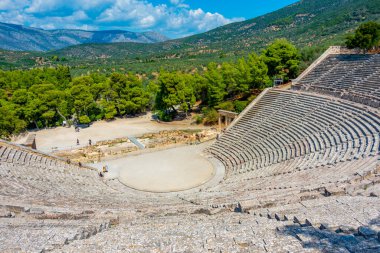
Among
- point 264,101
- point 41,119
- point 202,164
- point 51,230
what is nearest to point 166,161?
point 202,164

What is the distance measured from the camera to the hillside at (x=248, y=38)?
86.5 m

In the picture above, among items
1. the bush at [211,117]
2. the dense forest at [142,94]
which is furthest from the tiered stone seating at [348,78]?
the bush at [211,117]

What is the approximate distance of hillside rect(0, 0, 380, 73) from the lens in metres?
86.5

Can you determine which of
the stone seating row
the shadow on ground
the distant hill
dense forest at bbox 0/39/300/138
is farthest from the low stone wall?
the distant hill

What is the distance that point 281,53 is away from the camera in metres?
38.0

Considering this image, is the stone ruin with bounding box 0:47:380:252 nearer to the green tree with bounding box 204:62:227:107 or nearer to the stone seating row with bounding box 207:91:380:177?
the stone seating row with bounding box 207:91:380:177

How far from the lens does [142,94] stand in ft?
142

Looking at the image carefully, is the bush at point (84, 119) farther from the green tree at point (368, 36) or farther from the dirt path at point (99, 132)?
the green tree at point (368, 36)

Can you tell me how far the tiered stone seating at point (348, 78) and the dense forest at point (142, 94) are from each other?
555 cm

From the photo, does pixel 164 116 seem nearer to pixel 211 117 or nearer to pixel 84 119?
pixel 211 117

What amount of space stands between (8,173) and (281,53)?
33.1 meters

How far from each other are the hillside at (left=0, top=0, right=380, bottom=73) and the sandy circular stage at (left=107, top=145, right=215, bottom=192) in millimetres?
28945

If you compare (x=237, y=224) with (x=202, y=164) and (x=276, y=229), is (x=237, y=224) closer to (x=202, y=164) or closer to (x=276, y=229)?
(x=276, y=229)

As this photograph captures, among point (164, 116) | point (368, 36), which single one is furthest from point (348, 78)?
point (164, 116)
